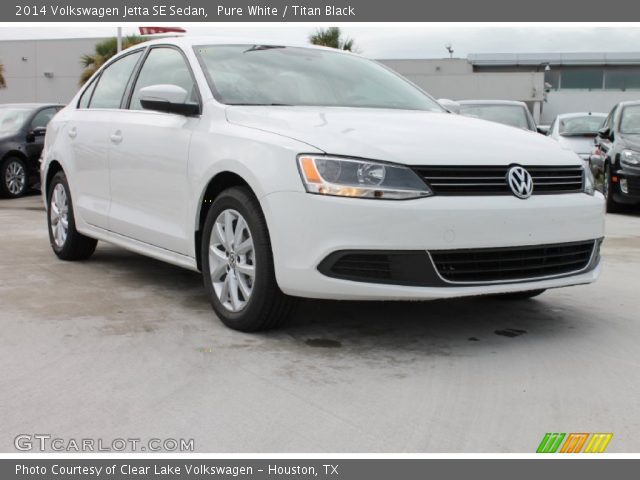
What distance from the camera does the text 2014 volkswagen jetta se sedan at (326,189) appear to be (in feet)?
12.9

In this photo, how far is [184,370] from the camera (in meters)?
3.82

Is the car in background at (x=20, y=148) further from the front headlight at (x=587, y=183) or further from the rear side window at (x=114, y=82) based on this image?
the front headlight at (x=587, y=183)

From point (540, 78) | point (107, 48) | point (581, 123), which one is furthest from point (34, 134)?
point (540, 78)

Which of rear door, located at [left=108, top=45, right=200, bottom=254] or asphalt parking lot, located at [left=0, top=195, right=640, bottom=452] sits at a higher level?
rear door, located at [left=108, top=45, right=200, bottom=254]

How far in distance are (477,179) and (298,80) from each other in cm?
152

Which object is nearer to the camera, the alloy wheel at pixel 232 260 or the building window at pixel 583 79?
the alloy wheel at pixel 232 260

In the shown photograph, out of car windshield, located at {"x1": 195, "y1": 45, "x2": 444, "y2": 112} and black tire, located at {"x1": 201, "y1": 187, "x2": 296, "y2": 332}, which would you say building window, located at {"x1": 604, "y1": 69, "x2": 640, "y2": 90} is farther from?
black tire, located at {"x1": 201, "y1": 187, "x2": 296, "y2": 332}

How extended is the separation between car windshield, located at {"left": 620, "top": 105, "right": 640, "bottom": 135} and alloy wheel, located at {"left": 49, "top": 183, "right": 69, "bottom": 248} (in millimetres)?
7517

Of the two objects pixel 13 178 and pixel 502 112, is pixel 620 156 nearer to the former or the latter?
pixel 502 112

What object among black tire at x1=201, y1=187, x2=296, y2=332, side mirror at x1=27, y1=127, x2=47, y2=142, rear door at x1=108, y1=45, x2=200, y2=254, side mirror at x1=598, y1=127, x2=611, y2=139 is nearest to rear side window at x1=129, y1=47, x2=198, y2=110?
rear door at x1=108, y1=45, x2=200, y2=254

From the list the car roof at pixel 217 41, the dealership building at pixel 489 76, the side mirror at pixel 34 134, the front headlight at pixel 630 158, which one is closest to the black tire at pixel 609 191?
the front headlight at pixel 630 158

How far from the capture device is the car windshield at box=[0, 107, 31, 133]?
1325 centimetres

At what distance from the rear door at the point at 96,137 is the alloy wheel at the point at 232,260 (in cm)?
151

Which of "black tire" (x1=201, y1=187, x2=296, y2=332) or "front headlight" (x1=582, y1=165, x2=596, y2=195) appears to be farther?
"front headlight" (x1=582, y1=165, x2=596, y2=195)
